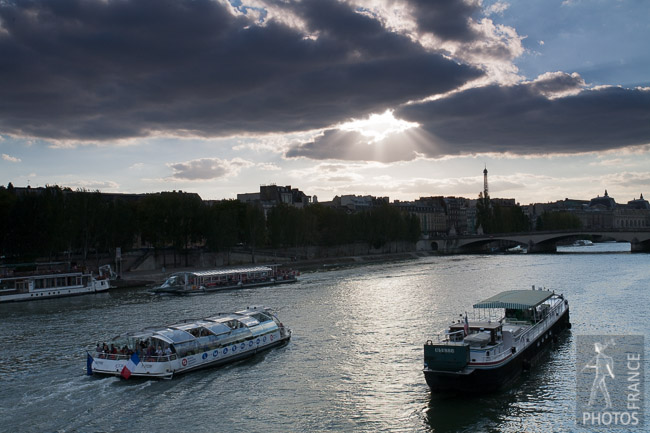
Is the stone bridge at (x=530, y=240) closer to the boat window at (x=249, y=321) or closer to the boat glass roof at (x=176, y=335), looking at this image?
the boat window at (x=249, y=321)

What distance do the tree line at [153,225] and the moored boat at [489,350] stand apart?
200 feet

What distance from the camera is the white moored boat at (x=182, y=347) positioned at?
30.6 meters

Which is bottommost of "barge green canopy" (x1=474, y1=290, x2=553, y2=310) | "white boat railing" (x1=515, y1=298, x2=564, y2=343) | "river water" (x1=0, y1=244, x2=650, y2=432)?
"river water" (x1=0, y1=244, x2=650, y2=432)

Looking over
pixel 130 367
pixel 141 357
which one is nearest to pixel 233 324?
pixel 141 357

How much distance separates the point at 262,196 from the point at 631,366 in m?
148

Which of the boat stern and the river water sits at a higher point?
the boat stern

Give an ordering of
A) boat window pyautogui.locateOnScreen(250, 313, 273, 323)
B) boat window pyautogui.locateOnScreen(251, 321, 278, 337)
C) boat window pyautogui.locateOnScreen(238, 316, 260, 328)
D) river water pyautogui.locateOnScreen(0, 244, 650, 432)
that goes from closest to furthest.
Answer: river water pyautogui.locateOnScreen(0, 244, 650, 432) → boat window pyautogui.locateOnScreen(251, 321, 278, 337) → boat window pyautogui.locateOnScreen(238, 316, 260, 328) → boat window pyautogui.locateOnScreen(250, 313, 273, 323)

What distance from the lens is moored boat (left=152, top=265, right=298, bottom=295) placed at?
7025 centimetres

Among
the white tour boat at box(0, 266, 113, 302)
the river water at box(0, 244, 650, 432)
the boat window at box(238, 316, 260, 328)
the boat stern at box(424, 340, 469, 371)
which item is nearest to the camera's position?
the river water at box(0, 244, 650, 432)

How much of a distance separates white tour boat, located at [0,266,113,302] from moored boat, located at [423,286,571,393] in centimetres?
5100

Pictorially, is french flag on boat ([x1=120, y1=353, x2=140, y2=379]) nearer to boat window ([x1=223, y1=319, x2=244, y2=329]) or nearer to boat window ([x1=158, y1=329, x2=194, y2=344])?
boat window ([x1=158, y1=329, x2=194, y2=344])

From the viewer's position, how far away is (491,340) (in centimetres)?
2891

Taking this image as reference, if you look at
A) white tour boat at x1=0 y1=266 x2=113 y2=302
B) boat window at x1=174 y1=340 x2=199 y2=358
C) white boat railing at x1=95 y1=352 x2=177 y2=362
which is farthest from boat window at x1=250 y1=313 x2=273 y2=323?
white tour boat at x1=0 y1=266 x2=113 y2=302

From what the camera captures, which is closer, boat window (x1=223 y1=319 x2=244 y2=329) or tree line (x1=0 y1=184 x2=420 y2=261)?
boat window (x1=223 y1=319 x2=244 y2=329)
